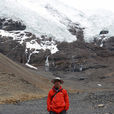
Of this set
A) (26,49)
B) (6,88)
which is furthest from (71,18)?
(6,88)

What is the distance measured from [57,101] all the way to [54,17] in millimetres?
153163

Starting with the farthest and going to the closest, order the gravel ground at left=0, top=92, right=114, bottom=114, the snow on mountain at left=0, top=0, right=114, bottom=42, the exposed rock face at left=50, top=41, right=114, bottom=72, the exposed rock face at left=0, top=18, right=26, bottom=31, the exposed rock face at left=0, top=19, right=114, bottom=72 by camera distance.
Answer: the exposed rock face at left=0, top=18, right=26, bottom=31 → the snow on mountain at left=0, top=0, right=114, bottom=42 → the exposed rock face at left=0, top=19, right=114, bottom=72 → the exposed rock face at left=50, top=41, right=114, bottom=72 → the gravel ground at left=0, top=92, right=114, bottom=114

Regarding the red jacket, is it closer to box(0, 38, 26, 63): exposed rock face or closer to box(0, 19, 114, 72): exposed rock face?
box(0, 19, 114, 72): exposed rock face

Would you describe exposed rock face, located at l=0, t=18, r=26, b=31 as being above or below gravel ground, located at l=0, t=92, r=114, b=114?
→ above

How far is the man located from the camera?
6.41m

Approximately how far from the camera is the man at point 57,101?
6414mm

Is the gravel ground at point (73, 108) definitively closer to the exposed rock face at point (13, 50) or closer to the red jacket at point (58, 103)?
the red jacket at point (58, 103)

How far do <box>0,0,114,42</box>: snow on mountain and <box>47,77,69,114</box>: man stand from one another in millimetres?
108284

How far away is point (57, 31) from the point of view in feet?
399

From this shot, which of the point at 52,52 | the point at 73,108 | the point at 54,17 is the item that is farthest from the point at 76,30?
the point at 73,108

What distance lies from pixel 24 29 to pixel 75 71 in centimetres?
4312

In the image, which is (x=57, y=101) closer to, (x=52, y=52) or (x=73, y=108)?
(x=73, y=108)

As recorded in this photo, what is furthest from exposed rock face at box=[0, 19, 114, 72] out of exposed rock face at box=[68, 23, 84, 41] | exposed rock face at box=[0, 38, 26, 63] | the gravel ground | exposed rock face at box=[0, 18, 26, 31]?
the gravel ground

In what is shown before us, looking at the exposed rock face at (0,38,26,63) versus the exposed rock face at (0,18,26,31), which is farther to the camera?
the exposed rock face at (0,18,26,31)
